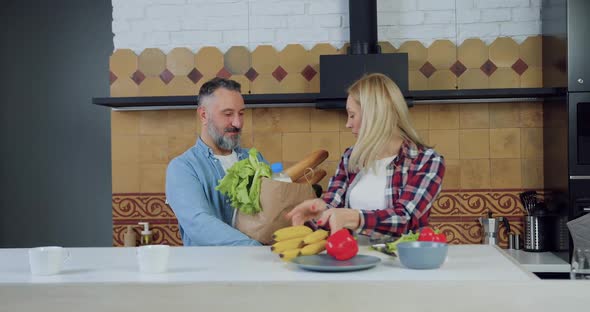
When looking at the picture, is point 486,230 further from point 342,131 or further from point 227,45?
point 227,45

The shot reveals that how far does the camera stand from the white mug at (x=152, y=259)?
1856 mm

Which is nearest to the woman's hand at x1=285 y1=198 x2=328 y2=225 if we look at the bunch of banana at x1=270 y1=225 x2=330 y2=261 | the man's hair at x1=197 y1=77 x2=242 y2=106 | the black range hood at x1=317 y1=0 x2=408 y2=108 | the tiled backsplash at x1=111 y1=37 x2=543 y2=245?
the bunch of banana at x1=270 y1=225 x2=330 y2=261

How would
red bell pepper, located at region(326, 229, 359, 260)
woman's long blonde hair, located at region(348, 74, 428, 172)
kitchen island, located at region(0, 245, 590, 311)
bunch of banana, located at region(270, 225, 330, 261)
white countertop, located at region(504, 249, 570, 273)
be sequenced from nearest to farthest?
kitchen island, located at region(0, 245, 590, 311), red bell pepper, located at region(326, 229, 359, 260), bunch of banana, located at region(270, 225, 330, 261), woman's long blonde hair, located at region(348, 74, 428, 172), white countertop, located at region(504, 249, 570, 273)

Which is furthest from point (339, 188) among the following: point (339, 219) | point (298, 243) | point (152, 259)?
point (152, 259)

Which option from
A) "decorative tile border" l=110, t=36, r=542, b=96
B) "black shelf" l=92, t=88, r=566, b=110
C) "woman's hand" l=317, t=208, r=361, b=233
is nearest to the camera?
A: "woman's hand" l=317, t=208, r=361, b=233

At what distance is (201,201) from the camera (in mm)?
2957

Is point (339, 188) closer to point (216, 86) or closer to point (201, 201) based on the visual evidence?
point (201, 201)

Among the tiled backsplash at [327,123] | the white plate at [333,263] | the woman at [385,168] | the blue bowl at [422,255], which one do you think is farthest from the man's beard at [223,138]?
the blue bowl at [422,255]

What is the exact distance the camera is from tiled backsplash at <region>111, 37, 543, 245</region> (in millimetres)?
4184

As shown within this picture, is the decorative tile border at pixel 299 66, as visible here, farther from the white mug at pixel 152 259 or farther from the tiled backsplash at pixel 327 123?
the white mug at pixel 152 259

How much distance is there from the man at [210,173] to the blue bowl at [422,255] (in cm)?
92

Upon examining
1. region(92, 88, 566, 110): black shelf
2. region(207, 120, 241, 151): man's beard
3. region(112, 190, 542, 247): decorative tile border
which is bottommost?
region(112, 190, 542, 247): decorative tile border

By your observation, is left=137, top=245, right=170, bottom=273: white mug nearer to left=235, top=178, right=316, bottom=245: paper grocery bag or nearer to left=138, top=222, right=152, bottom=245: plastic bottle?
left=235, top=178, right=316, bottom=245: paper grocery bag

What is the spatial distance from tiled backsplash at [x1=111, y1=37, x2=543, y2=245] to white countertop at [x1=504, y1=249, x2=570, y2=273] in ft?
0.93
